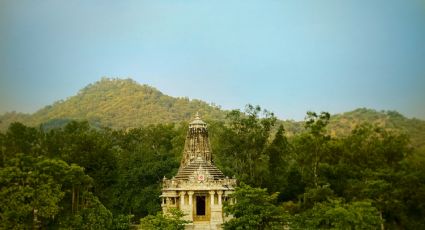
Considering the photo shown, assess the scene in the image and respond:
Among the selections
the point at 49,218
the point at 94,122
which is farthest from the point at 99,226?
the point at 94,122

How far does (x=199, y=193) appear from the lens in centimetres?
3325

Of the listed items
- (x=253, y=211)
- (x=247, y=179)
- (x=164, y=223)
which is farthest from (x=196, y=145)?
(x=164, y=223)

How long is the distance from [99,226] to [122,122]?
193 ft

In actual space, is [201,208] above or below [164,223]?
above

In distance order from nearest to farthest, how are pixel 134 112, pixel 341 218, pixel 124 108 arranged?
1. pixel 341 218
2. pixel 134 112
3. pixel 124 108

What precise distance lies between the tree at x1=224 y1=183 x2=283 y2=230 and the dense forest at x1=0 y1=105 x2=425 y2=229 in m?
0.05

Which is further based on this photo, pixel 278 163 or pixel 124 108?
pixel 124 108

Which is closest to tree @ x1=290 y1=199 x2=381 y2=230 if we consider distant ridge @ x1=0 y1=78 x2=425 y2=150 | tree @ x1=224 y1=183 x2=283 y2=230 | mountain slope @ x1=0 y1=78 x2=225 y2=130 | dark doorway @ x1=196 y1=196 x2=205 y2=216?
tree @ x1=224 y1=183 x2=283 y2=230

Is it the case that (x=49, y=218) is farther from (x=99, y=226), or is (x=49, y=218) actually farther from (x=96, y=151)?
(x=96, y=151)

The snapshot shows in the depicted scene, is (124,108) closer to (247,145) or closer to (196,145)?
(247,145)

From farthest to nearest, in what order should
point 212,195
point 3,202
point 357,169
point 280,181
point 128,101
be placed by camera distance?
1. point 128,101
2. point 280,181
3. point 357,169
4. point 212,195
5. point 3,202

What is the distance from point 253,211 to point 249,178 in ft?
46.6

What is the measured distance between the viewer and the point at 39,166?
101ft

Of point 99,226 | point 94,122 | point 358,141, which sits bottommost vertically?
point 99,226
